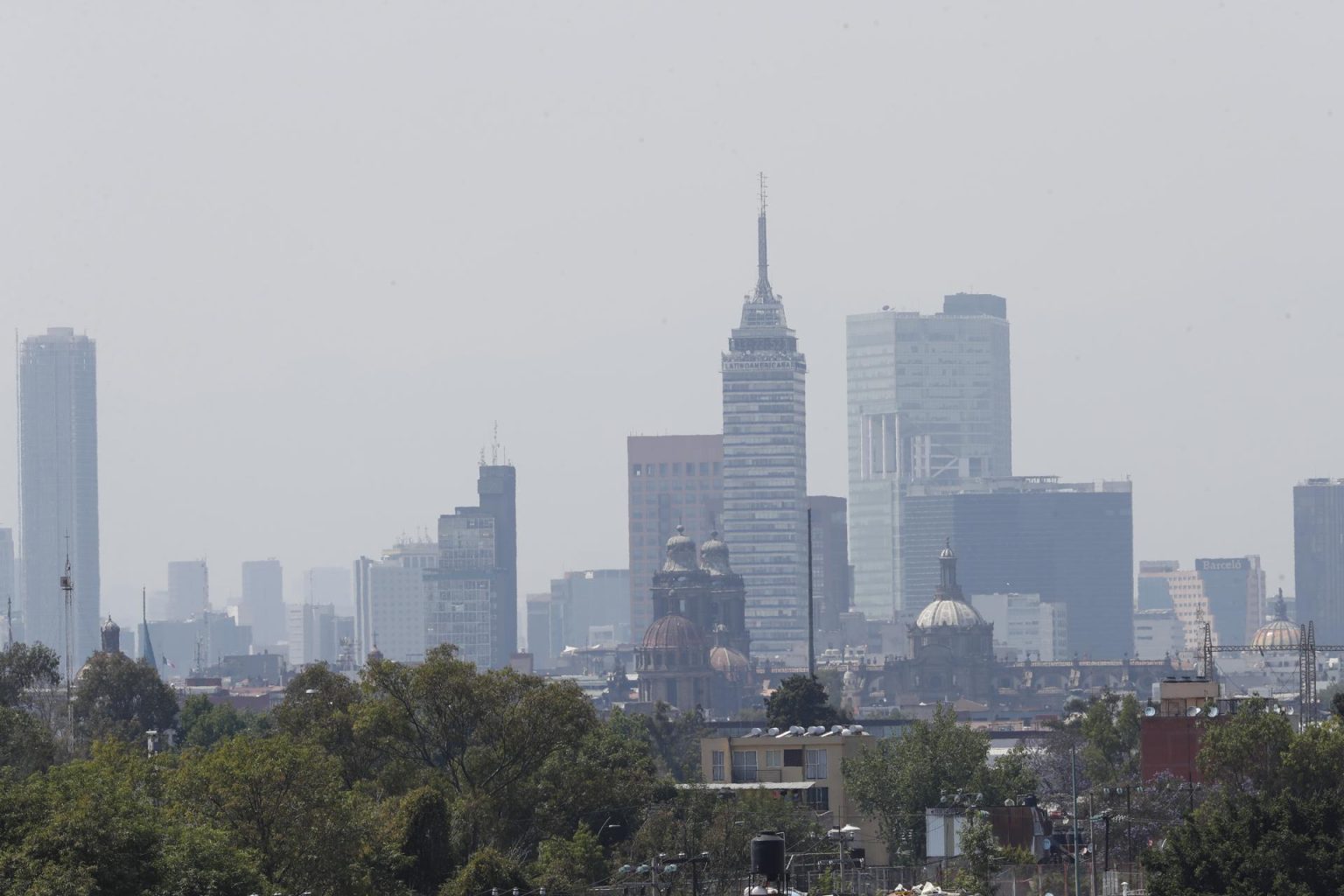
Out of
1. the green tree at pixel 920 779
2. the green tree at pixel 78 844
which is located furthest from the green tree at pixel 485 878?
the green tree at pixel 920 779

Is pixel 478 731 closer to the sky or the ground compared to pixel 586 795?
closer to the sky

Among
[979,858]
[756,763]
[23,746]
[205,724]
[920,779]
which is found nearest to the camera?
[979,858]

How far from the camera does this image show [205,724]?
482 ft

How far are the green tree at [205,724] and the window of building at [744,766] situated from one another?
27095 mm

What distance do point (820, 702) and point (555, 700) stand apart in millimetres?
70158

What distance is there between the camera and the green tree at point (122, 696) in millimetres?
154625

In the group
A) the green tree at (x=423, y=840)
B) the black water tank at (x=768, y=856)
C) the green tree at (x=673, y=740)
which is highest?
the black water tank at (x=768, y=856)

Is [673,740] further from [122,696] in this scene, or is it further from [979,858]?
[979,858]

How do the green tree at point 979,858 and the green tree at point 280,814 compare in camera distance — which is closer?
the green tree at point 280,814

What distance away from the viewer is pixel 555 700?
8931 cm

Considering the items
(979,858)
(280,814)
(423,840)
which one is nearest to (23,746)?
(423,840)

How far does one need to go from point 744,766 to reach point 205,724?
37210 millimetres

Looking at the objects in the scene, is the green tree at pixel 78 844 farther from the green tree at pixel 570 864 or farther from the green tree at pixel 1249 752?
the green tree at pixel 1249 752

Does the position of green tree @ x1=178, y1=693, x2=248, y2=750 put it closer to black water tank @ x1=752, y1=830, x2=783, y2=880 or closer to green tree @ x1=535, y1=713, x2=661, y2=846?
green tree @ x1=535, y1=713, x2=661, y2=846
